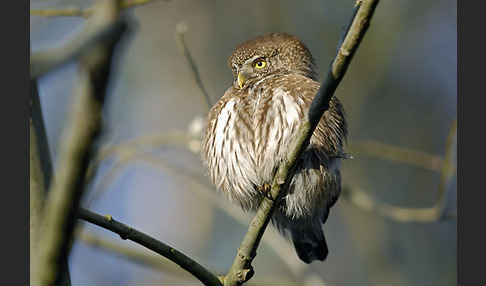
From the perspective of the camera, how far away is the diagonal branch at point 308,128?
256 centimetres

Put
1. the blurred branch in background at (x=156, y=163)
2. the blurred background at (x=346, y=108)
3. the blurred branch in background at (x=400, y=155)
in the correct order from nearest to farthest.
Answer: the blurred branch in background at (x=156, y=163)
the blurred branch in background at (x=400, y=155)
the blurred background at (x=346, y=108)

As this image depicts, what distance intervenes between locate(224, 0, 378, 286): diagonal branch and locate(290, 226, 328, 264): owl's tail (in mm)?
1839

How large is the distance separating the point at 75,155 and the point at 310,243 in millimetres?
3921

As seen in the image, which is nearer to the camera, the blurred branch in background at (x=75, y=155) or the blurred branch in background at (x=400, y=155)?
the blurred branch in background at (x=75, y=155)

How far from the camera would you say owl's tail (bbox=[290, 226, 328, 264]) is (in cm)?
542

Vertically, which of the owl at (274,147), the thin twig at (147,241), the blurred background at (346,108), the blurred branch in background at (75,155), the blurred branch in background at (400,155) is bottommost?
the blurred background at (346,108)

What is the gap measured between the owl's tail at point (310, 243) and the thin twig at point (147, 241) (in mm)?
2194

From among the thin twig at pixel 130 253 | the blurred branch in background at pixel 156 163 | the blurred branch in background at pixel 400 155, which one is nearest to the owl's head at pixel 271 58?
the blurred branch in background at pixel 156 163

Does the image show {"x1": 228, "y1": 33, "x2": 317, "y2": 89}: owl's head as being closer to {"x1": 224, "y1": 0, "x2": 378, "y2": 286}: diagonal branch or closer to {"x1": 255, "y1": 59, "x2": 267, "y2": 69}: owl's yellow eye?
{"x1": 255, "y1": 59, "x2": 267, "y2": 69}: owl's yellow eye

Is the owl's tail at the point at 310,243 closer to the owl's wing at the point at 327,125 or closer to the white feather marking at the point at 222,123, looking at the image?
the owl's wing at the point at 327,125

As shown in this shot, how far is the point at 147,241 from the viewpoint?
9.55 feet

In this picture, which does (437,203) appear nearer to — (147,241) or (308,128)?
(308,128)

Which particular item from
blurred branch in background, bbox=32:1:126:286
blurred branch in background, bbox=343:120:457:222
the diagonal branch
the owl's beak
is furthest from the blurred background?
blurred branch in background, bbox=32:1:126:286
